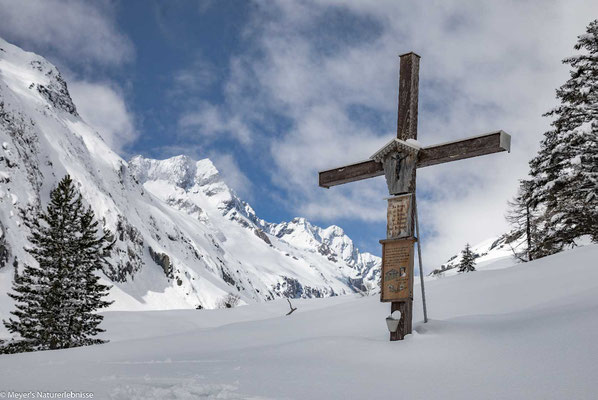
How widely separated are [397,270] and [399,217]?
915mm

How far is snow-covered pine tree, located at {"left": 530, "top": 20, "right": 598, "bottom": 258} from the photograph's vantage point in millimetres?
16359

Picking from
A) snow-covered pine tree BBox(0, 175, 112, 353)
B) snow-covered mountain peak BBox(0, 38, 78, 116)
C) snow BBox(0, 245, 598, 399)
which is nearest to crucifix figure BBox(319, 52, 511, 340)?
snow BBox(0, 245, 598, 399)

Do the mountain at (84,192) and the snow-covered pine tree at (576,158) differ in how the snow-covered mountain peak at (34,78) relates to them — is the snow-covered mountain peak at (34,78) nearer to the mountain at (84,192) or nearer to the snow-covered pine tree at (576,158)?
the mountain at (84,192)

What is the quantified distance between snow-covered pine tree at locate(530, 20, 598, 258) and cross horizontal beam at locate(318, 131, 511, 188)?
31.8 ft

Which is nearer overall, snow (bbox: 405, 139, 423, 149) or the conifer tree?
snow (bbox: 405, 139, 423, 149)

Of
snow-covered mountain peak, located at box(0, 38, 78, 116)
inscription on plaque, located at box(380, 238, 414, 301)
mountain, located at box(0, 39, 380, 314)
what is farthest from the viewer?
Result: snow-covered mountain peak, located at box(0, 38, 78, 116)

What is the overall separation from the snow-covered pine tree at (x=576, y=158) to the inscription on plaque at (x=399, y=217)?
1049 cm

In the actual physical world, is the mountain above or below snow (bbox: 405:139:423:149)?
above

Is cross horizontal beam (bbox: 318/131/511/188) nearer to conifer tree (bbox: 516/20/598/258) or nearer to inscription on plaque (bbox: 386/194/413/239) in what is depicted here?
inscription on plaque (bbox: 386/194/413/239)

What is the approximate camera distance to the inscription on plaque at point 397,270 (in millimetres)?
8133

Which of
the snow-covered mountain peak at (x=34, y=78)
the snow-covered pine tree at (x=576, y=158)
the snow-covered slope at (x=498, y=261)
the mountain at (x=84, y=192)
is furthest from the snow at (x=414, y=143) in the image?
the snow-covered mountain peak at (x=34, y=78)

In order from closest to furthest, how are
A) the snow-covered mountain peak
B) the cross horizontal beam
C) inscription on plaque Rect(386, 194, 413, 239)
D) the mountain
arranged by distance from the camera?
the cross horizontal beam → inscription on plaque Rect(386, 194, 413, 239) → the mountain → the snow-covered mountain peak

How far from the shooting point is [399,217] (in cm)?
847

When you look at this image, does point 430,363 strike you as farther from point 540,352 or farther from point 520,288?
point 520,288
